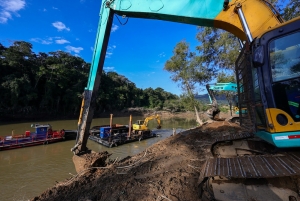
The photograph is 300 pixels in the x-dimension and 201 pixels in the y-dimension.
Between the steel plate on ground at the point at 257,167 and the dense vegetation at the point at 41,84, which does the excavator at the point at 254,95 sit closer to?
the steel plate on ground at the point at 257,167

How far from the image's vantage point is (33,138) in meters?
14.1

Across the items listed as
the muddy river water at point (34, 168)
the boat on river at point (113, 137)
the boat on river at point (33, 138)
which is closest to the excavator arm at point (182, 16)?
Answer: the muddy river water at point (34, 168)

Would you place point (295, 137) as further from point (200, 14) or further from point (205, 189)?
point (200, 14)

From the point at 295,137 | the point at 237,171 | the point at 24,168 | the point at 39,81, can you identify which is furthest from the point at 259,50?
the point at 39,81

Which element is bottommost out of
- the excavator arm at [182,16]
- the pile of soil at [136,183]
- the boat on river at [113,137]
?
the boat on river at [113,137]

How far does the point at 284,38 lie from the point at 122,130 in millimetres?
17576

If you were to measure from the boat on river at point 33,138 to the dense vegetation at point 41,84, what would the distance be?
621 centimetres

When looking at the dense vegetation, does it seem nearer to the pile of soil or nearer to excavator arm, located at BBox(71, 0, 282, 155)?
excavator arm, located at BBox(71, 0, 282, 155)

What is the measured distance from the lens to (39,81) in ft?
105

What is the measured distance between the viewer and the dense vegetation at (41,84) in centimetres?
2691

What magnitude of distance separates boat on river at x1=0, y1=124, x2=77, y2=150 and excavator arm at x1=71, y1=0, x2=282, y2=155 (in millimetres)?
12574

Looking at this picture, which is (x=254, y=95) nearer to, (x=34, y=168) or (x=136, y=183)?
(x=136, y=183)

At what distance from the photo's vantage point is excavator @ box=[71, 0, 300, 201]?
190cm

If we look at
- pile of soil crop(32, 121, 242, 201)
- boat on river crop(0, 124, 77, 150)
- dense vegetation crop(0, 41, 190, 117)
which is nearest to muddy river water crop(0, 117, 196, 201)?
boat on river crop(0, 124, 77, 150)
